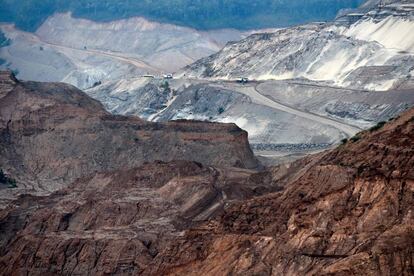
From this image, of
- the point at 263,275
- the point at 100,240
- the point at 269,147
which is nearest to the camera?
the point at 263,275

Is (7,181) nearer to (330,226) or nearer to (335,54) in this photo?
(330,226)

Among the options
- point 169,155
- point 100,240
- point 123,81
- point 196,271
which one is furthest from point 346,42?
point 196,271

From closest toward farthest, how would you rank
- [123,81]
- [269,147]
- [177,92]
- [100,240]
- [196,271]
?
[196,271], [100,240], [269,147], [177,92], [123,81]

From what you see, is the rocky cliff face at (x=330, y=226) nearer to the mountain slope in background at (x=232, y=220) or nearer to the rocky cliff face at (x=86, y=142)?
the mountain slope in background at (x=232, y=220)

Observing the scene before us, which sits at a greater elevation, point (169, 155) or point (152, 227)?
point (152, 227)

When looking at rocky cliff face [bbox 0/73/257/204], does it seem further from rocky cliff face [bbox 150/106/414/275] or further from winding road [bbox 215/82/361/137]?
rocky cliff face [bbox 150/106/414/275]

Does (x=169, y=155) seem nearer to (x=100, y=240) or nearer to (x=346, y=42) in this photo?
(x=100, y=240)

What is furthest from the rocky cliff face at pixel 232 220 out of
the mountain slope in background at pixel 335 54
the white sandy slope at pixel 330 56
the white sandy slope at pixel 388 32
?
the white sandy slope at pixel 388 32
